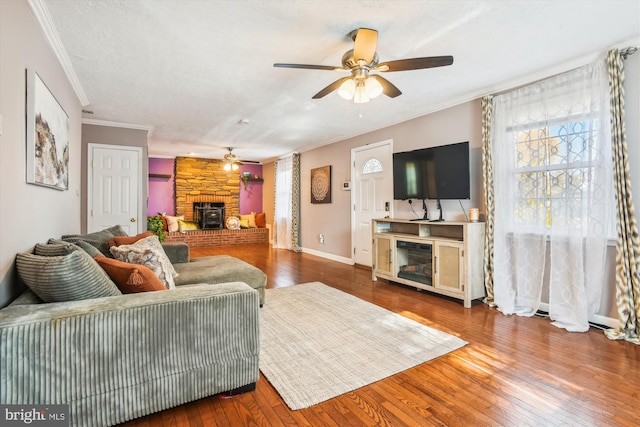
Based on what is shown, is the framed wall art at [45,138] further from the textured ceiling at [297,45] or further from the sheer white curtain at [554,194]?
the sheer white curtain at [554,194]

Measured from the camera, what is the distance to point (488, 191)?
135 inches

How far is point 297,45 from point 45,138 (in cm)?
202

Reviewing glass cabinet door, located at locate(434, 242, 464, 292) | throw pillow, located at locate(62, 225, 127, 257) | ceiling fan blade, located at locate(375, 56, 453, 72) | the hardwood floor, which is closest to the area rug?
the hardwood floor

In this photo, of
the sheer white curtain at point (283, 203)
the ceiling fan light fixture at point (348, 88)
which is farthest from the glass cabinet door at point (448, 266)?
the sheer white curtain at point (283, 203)

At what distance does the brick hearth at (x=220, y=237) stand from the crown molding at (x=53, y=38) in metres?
4.93

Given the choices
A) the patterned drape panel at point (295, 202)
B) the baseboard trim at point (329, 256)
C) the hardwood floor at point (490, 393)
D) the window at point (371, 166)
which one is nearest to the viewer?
the hardwood floor at point (490, 393)

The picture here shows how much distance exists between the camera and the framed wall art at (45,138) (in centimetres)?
197

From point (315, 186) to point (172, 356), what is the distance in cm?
546

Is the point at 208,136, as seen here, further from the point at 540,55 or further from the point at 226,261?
the point at 540,55

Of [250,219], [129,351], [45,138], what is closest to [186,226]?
[250,219]

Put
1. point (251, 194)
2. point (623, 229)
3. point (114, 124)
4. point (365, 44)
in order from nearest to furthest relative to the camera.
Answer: point (365, 44) → point (623, 229) → point (114, 124) → point (251, 194)

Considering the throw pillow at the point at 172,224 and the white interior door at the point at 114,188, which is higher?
the white interior door at the point at 114,188

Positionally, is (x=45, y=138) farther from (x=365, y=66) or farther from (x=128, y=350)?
(x=365, y=66)

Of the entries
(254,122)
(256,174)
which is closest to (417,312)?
(254,122)
